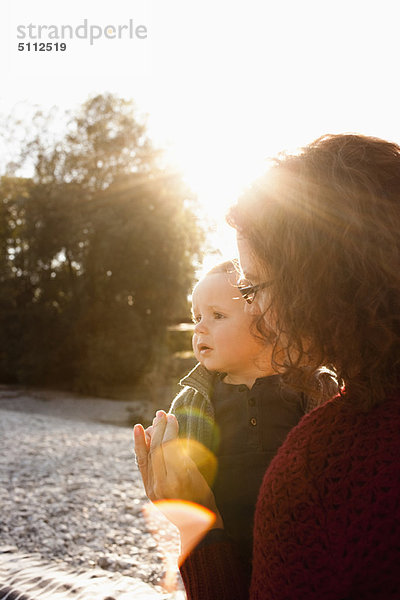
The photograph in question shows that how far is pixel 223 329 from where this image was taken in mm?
2041

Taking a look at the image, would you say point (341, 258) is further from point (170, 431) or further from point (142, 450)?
point (142, 450)

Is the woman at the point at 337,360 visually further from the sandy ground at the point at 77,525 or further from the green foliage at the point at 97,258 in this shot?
the green foliage at the point at 97,258

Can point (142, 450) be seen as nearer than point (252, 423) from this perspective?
Yes

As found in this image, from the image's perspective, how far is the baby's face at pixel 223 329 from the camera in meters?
2.03

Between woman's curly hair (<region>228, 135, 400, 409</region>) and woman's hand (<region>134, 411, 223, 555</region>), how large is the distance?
0.55 metres

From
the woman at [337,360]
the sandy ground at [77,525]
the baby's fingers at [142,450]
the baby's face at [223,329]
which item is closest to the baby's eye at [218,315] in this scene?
the baby's face at [223,329]

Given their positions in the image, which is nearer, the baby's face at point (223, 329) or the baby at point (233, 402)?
the baby at point (233, 402)

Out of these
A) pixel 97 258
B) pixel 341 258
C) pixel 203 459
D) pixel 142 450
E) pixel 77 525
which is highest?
pixel 97 258

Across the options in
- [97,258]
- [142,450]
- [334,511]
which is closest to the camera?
[334,511]

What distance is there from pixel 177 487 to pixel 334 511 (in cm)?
63

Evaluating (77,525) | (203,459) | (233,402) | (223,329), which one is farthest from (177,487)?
(77,525)

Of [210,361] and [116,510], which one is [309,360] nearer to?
[210,361]

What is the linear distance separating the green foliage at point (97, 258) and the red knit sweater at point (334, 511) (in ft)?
58.0

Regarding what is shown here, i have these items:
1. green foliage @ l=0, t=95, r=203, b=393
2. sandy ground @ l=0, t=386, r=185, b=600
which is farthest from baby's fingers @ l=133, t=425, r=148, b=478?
green foliage @ l=0, t=95, r=203, b=393
